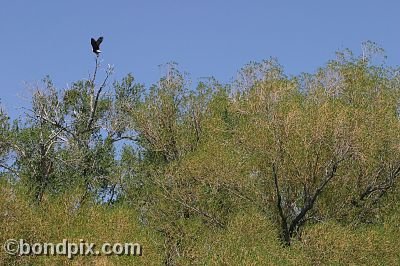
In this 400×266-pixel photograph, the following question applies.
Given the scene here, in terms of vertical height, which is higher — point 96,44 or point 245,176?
point 96,44

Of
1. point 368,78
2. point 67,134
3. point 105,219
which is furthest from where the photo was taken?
point 67,134

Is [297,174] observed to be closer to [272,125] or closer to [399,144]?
[272,125]

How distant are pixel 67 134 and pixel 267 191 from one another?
630 inches

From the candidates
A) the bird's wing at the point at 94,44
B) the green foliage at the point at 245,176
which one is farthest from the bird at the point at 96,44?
the green foliage at the point at 245,176

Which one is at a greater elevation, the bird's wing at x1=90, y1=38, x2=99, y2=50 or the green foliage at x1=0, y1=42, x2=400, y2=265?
the bird's wing at x1=90, y1=38, x2=99, y2=50

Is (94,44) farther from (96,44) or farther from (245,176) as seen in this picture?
(245,176)

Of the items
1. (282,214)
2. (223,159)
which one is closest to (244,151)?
(223,159)

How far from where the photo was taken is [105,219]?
2984 centimetres

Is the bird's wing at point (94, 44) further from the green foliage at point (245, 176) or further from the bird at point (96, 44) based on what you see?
the green foliage at point (245, 176)

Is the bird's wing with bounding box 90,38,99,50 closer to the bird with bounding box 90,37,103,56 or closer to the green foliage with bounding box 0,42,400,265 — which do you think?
the bird with bounding box 90,37,103,56

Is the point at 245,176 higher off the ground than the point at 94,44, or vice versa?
the point at 94,44

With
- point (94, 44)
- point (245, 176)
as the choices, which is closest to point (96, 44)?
point (94, 44)

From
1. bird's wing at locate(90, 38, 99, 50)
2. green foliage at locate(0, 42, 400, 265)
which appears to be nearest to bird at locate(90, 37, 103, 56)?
bird's wing at locate(90, 38, 99, 50)

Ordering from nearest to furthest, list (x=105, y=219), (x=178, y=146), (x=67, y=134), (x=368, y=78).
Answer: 1. (x=105, y=219)
2. (x=368, y=78)
3. (x=178, y=146)
4. (x=67, y=134)
